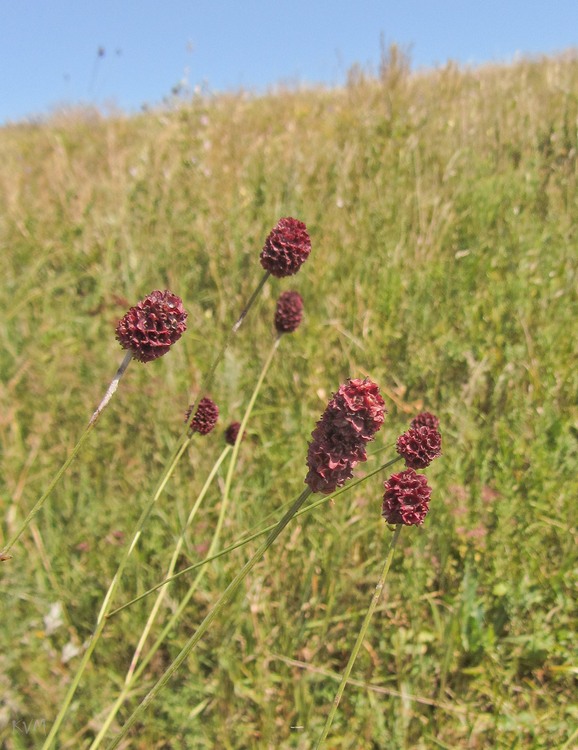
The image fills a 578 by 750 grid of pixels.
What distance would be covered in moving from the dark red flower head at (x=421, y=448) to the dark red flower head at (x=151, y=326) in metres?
0.45

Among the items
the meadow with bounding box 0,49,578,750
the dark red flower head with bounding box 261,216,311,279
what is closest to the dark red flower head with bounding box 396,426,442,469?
the dark red flower head with bounding box 261,216,311,279

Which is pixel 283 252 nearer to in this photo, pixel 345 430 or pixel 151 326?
pixel 151 326

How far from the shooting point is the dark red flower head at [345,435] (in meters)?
0.83

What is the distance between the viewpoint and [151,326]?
974mm

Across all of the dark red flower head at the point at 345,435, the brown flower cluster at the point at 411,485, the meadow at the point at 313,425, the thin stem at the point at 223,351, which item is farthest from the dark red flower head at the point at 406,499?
the meadow at the point at 313,425

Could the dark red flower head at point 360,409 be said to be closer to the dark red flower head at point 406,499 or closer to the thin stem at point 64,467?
the dark red flower head at point 406,499

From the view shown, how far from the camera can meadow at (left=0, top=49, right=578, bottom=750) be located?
1800 mm

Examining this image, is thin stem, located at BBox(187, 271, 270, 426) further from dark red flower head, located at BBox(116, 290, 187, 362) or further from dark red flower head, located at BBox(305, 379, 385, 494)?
dark red flower head, located at BBox(305, 379, 385, 494)

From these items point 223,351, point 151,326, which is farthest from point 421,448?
point 151,326

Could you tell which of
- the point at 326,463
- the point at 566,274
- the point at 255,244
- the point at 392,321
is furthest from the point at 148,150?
the point at 326,463

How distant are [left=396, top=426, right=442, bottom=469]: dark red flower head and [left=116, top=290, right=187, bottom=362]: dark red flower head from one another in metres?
0.45

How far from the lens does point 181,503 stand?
7.20 ft

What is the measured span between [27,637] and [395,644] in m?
1.23

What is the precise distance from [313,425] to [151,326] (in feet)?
5.30
